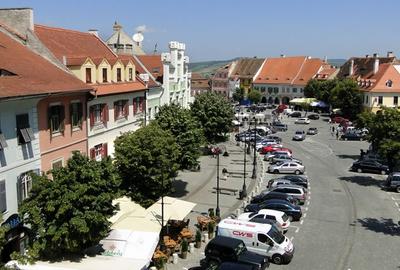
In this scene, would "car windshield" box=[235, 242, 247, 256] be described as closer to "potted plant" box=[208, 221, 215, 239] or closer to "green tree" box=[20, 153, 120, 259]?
"potted plant" box=[208, 221, 215, 239]

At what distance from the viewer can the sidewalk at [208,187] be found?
96.8 ft

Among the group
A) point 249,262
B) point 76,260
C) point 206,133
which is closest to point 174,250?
point 249,262

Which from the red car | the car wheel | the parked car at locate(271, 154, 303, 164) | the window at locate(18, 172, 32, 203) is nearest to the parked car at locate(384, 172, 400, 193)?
the parked car at locate(271, 154, 303, 164)

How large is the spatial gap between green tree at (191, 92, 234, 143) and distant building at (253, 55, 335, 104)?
7349 centimetres

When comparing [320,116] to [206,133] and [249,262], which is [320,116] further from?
[249,262]

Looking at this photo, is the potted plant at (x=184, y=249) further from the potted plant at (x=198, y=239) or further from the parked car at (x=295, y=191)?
the parked car at (x=295, y=191)

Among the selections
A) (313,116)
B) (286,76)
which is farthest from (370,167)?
(286,76)

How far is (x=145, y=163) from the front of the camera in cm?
3338

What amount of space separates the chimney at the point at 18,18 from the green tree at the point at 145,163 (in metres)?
10.2

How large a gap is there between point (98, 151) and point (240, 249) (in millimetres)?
15051

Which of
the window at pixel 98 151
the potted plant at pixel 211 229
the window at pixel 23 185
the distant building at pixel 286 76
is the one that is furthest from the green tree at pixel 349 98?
the window at pixel 23 185

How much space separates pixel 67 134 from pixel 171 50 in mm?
32426

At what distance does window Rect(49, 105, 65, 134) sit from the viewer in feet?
93.0

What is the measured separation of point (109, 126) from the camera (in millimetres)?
38531
